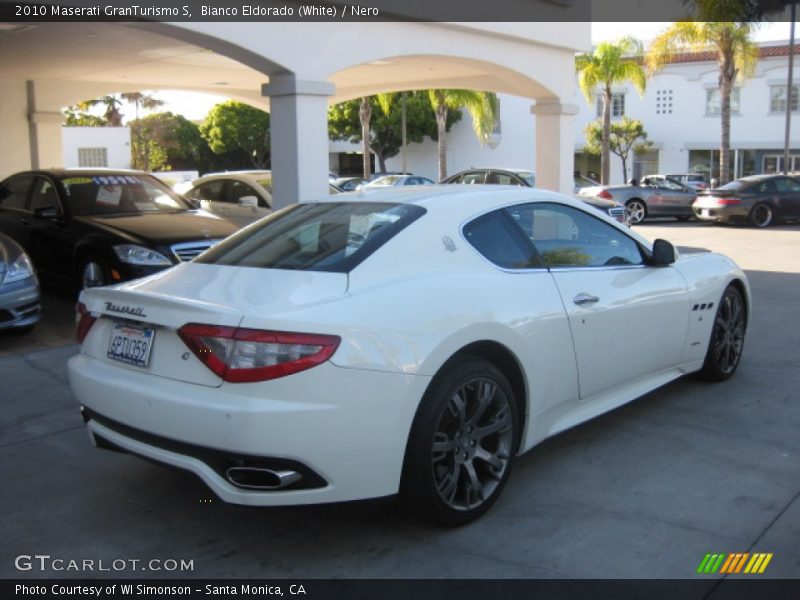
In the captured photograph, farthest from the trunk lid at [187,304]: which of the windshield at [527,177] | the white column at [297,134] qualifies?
the windshield at [527,177]

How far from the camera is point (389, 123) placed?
151 feet

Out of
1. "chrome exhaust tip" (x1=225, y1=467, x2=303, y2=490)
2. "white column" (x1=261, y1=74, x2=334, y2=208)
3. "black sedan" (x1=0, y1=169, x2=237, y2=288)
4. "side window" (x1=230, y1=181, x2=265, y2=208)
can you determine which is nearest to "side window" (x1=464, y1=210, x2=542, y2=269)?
"chrome exhaust tip" (x1=225, y1=467, x2=303, y2=490)

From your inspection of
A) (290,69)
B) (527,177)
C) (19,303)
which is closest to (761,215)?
(527,177)

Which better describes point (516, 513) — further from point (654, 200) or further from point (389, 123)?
point (389, 123)

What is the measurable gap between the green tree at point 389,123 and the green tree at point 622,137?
25.7 feet

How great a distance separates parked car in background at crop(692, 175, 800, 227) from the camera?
20.7 meters

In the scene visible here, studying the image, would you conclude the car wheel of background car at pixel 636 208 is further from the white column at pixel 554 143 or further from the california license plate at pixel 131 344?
the california license plate at pixel 131 344

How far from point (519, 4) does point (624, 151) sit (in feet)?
104

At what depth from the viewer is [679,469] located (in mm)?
4484

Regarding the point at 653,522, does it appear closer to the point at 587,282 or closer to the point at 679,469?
the point at 679,469

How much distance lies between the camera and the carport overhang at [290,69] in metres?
9.09

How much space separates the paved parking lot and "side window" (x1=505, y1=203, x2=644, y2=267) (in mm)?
1077
